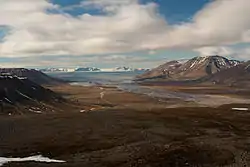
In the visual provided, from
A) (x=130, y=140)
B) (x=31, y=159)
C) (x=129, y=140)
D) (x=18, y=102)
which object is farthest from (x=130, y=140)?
(x=18, y=102)

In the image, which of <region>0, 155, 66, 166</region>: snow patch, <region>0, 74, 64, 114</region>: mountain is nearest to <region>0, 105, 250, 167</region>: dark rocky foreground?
<region>0, 155, 66, 166</region>: snow patch

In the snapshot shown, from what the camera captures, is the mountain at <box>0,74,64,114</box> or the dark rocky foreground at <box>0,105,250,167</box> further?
the mountain at <box>0,74,64,114</box>

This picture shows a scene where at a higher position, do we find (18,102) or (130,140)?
(18,102)

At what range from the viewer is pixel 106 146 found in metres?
80.2

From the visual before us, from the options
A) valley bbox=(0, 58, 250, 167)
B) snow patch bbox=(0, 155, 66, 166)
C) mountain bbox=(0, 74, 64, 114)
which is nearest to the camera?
valley bbox=(0, 58, 250, 167)

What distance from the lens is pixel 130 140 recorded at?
86938 millimetres

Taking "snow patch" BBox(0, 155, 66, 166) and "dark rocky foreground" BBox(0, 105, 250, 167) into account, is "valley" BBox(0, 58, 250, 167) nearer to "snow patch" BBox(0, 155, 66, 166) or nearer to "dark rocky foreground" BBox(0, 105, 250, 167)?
"dark rocky foreground" BBox(0, 105, 250, 167)

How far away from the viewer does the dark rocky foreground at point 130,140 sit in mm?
64750

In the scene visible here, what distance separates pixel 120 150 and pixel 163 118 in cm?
5439

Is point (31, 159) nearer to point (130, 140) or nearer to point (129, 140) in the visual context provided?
point (129, 140)

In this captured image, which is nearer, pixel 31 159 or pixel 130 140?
pixel 31 159

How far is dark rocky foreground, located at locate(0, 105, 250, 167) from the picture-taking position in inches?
2549

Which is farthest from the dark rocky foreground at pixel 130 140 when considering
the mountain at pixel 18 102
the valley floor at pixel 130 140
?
the mountain at pixel 18 102

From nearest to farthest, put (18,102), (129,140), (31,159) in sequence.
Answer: (31,159) → (129,140) → (18,102)
